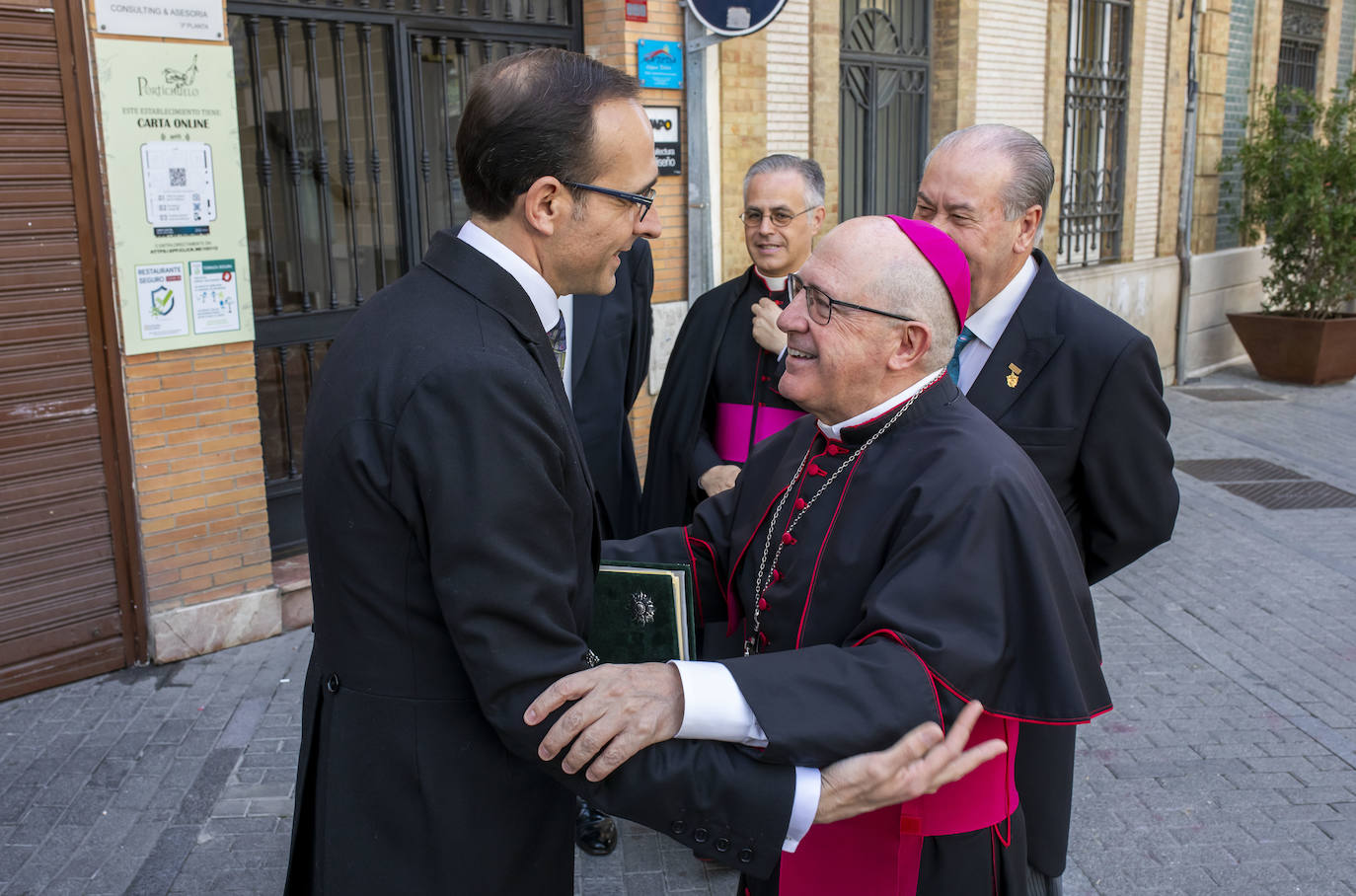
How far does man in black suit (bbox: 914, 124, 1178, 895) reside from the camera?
288 centimetres

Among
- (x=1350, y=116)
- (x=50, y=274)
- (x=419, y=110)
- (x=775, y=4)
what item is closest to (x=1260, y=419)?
(x=1350, y=116)

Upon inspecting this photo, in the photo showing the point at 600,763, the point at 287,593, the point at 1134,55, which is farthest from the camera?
the point at 1134,55

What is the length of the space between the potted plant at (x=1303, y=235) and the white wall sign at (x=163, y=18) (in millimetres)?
10902

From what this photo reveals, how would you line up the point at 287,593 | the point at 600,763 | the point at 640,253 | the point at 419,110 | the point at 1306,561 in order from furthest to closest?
the point at 1306,561 → the point at 419,110 → the point at 287,593 → the point at 640,253 → the point at 600,763

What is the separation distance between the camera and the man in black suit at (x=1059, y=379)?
9.43ft

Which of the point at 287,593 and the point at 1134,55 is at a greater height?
the point at 1134,55

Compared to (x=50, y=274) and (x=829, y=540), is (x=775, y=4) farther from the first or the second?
(x=829, y=540)

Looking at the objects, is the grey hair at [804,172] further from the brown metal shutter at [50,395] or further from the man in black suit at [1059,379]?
the brown metal shutter at [50,395]

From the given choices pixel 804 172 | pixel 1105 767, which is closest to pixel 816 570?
pixel 804 172

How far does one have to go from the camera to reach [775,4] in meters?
6.35

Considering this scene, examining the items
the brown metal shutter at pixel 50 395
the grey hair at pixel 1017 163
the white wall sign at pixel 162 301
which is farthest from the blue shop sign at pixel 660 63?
the grey hair at pixel 1017 163

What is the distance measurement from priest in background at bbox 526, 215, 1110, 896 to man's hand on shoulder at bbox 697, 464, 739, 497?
1519 mm

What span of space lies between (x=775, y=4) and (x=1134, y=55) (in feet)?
22.6

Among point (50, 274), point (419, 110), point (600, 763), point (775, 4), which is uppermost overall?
point (775, 4)
